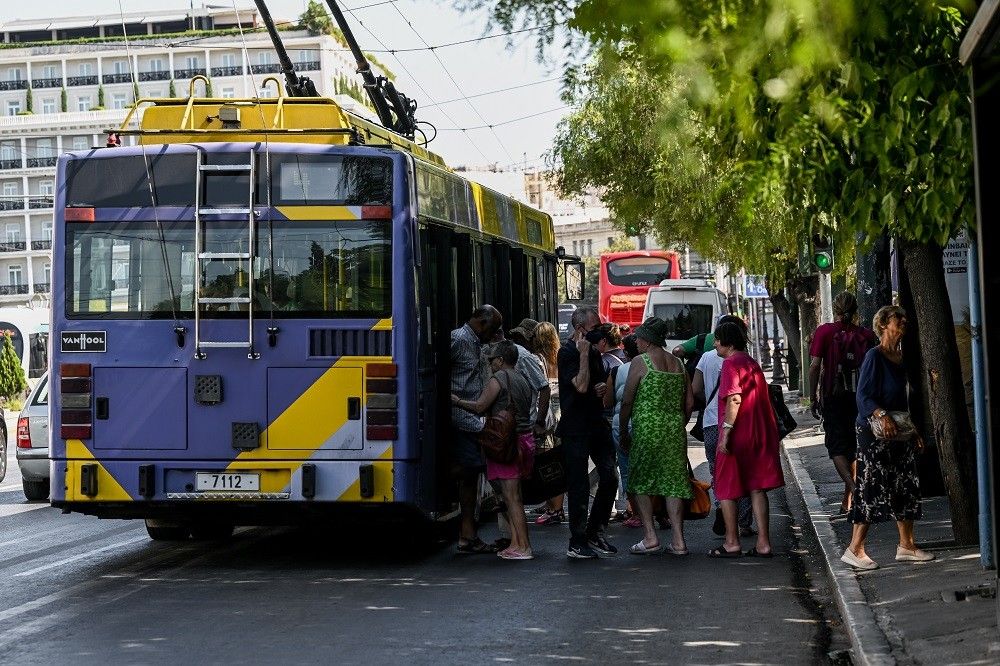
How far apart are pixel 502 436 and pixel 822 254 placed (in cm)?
1066

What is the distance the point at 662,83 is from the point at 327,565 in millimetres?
7377

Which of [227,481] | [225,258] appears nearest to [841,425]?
[227,481]

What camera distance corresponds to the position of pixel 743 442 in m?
12.3

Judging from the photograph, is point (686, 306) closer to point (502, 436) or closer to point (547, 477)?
point (547, 477)

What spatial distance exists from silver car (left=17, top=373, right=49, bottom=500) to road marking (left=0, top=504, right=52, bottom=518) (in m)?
0.29

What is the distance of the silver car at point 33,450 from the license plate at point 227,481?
699 cm

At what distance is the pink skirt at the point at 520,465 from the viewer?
1231 centimetres

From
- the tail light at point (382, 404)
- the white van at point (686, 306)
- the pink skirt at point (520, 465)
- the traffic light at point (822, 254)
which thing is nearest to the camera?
the tail light at point (382, 404)

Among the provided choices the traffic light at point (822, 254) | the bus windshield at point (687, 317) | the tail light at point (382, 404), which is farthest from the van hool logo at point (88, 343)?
the bus windshield at point (687, 317)

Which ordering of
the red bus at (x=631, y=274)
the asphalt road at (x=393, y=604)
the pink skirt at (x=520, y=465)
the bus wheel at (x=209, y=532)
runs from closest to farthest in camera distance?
the asphalt road at (x=393, y=604)
the pink skirt at (x=520, y=465)
the bus wheel at (x=209, y=532)
the red bus at (x=631, y=274)

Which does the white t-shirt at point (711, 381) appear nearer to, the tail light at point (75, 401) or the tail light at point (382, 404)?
the tail light at point (382, 404)

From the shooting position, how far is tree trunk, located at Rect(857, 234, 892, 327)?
56.5 feet

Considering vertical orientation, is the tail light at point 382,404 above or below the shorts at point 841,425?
above

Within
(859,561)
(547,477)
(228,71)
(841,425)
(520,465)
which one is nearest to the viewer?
(859,561)
